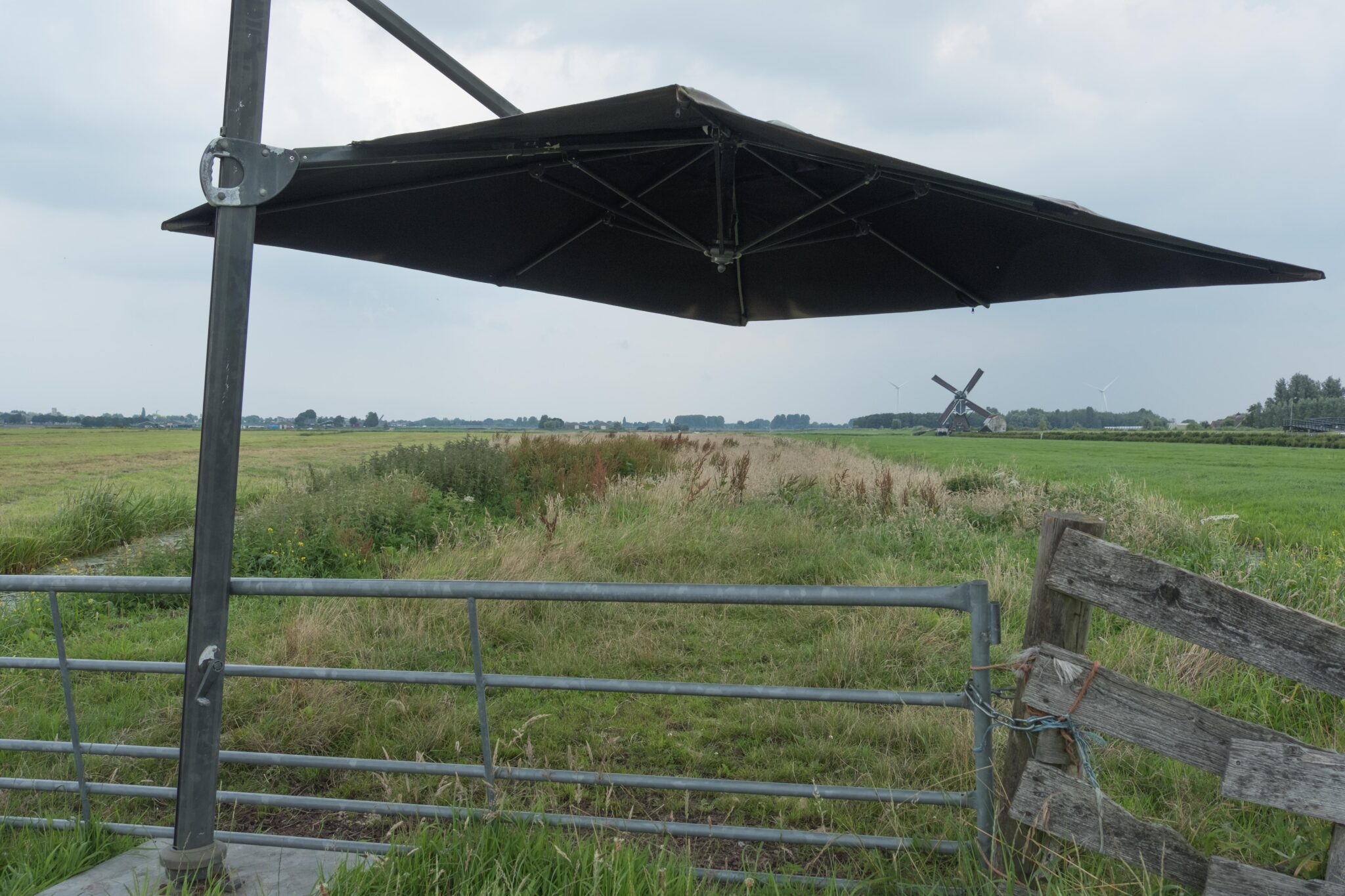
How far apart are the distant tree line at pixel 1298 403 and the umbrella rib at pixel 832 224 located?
99768 mm

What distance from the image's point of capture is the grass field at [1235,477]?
1212cm

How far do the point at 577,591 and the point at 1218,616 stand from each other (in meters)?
1.85

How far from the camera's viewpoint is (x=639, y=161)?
3021mm

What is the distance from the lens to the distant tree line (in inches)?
3319

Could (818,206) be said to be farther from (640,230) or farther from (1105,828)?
(1105,828)

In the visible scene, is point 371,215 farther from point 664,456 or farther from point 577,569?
point 664,456

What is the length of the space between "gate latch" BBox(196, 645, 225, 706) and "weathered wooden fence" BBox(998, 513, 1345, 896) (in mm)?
2378

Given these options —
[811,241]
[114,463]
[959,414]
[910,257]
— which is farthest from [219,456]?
[959,414]

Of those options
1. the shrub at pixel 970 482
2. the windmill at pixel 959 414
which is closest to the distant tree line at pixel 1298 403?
the windmill at pixel 959 414

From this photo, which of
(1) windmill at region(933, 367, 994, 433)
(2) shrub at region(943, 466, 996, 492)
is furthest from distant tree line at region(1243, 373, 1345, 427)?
(2) shrub at region(943, 466, 996, 492)

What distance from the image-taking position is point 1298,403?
3588 inches

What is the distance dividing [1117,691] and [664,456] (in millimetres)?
15739

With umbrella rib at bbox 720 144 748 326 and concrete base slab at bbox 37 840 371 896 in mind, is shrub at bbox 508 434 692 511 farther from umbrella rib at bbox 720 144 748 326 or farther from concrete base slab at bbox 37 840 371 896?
concrete base slab at bbox 37 840 371 896

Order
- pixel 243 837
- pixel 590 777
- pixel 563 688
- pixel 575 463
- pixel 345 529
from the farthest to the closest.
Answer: pixel 575 463 → pixel 345 529 → pixel 243 837 → pixel 590 777 → pixel 563 688
